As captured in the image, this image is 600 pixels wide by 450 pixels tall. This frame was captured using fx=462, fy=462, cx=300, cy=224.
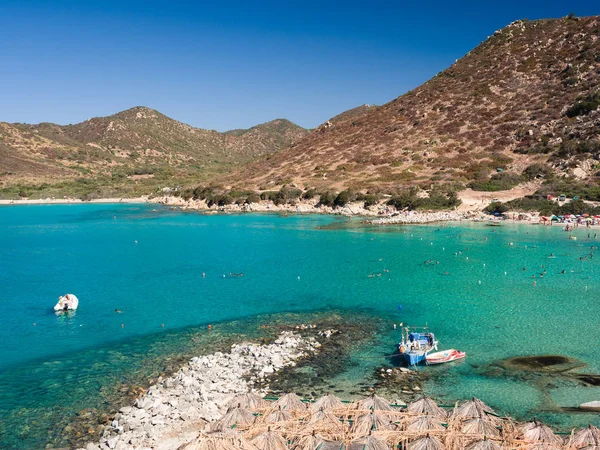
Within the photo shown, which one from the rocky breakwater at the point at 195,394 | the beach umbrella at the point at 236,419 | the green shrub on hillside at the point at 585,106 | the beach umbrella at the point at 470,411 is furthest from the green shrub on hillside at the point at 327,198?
the beach umbrella at the point at 236,419

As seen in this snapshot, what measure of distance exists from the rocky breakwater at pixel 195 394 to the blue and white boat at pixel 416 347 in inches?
199

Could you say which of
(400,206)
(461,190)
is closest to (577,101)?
(461,190)

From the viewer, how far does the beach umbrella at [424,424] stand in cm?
1619

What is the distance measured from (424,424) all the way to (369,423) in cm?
192

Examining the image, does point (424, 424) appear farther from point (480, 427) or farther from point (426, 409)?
point (480, 427)

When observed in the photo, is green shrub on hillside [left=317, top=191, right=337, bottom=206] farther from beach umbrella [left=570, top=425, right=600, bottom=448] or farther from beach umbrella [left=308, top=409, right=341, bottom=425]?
beach umbrella [left=570, top=425, right=600, bottom=448]

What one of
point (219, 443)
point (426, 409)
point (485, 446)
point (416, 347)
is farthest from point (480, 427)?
point (416, 347)

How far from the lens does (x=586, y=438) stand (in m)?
15.5

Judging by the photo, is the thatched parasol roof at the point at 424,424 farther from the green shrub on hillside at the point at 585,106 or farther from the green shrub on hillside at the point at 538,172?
the green shrub on hillside at the point at 585,106

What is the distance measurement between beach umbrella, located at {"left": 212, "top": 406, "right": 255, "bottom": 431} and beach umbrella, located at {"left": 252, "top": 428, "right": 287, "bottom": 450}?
→ 1588 mm

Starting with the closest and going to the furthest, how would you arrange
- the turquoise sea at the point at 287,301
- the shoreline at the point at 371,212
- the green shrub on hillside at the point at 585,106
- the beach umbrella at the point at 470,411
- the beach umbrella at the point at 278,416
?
1. the beach umbrella at the point at 278,416
2. the beach umbrella at the point at 470,411
3. the turquoise sea at the point at 287,301
4. the shoreline at the point at 371,212
5. the green shrub on hillside at the point at 585,106

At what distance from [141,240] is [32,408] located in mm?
50167

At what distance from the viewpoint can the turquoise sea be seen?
22344 mm

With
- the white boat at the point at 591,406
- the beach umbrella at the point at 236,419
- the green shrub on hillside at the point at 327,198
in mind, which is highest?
the green shrub on hillside at the point at 327,198
